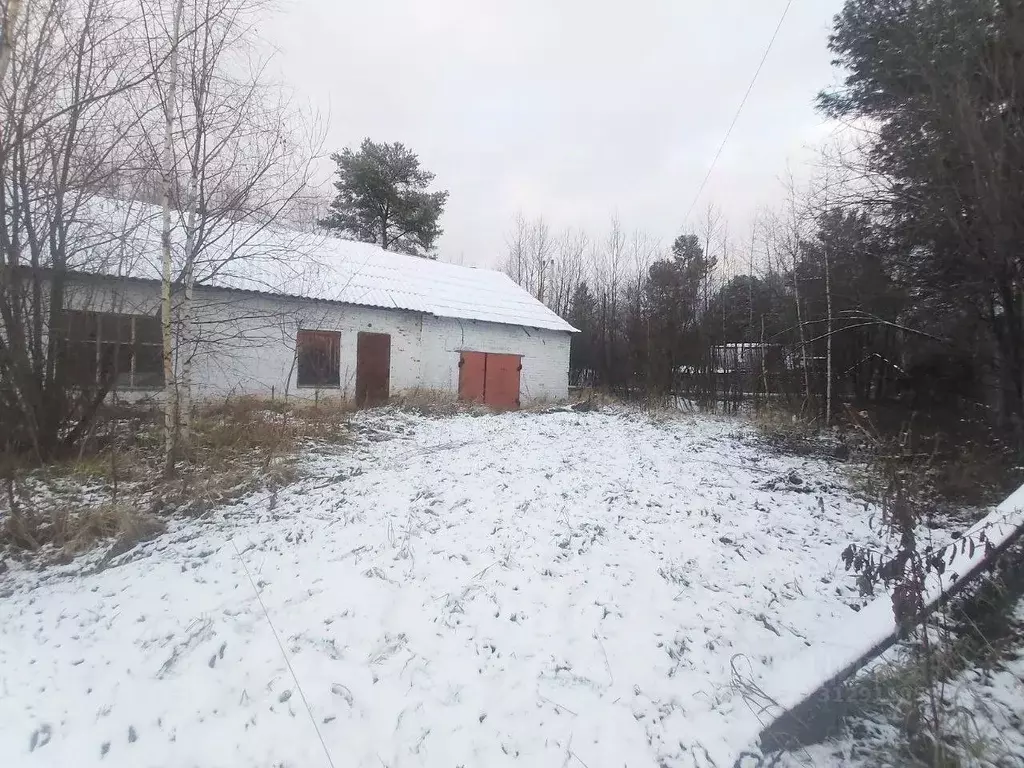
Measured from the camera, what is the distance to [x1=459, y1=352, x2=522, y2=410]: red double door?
1684 centimetres

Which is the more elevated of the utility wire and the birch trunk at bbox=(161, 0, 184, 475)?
the birch trunk at bbox=(161, 0, 184, 475)

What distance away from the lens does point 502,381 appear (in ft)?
58.3

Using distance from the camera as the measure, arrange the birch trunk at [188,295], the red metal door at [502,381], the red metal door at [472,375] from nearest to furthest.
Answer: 1. the birch trunk at [188,295]
2. the red metal door at [472,375]
3. the red metal door at [502,381]

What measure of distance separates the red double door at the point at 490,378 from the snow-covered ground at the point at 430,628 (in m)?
10.3

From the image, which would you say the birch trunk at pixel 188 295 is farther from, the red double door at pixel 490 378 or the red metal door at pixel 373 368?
the red double door at pixel 490 378

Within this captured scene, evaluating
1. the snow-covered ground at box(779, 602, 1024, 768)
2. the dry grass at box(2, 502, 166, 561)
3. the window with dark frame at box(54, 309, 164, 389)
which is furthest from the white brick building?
the snow-covered ground at box(779, 602, 1024, 768)

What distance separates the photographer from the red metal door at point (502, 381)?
17.4m

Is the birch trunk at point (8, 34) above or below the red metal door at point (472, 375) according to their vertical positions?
above

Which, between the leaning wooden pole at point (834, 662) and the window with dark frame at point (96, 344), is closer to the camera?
the leaning wooden pole at point (834, 662)

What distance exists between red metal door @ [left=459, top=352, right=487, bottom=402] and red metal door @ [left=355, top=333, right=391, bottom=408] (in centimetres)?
236

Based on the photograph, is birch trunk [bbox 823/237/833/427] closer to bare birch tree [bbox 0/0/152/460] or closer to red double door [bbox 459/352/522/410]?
red double door [bbox 459/352/522/410]

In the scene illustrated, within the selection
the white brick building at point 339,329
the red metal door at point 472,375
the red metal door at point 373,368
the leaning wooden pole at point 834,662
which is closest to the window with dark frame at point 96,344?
the white brick building at point 339,329

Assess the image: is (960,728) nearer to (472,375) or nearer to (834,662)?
(834,662)

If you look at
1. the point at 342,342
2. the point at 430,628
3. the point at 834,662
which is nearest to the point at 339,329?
the point at 342,342
